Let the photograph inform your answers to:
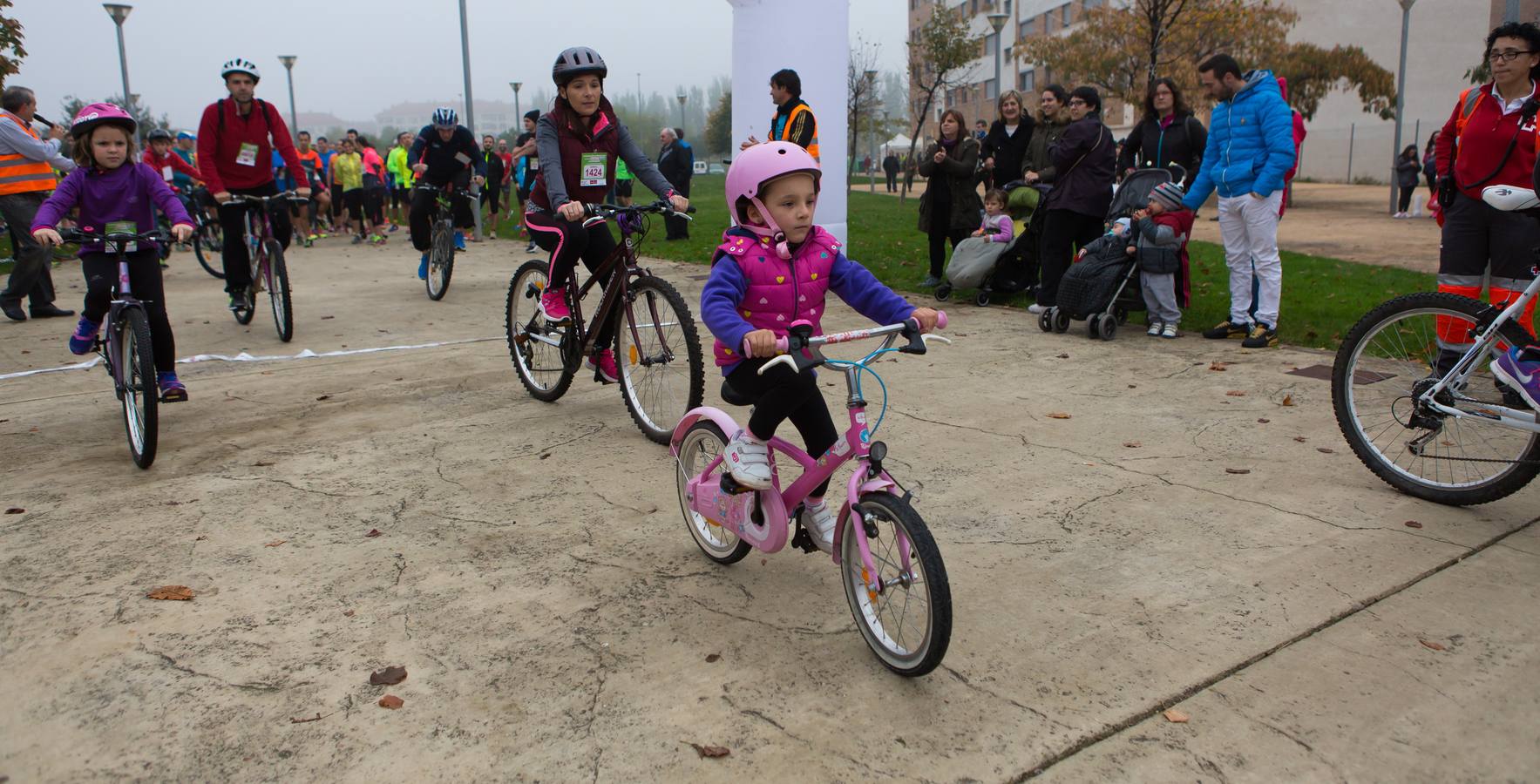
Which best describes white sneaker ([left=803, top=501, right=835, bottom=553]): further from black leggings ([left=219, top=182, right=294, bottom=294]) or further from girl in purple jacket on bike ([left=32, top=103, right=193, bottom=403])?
black leggings ([left=219, top=182, right=294, bottom=294])

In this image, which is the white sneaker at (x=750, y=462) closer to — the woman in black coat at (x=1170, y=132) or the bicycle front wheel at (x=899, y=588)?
the bicycle front wheel at (x=899, y=588)

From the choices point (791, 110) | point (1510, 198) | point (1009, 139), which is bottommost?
point (1510, 198)

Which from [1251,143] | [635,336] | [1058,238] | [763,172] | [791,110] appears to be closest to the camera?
[763,172]

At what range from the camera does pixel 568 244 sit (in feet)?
19.4

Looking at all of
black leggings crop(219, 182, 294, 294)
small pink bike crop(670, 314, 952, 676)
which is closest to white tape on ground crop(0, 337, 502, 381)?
black leggings crop(219, 182, 294, 294)

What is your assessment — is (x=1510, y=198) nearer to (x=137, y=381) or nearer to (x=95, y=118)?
(x=137, y=381)

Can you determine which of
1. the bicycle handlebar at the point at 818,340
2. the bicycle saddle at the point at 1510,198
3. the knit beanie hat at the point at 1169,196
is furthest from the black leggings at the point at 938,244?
the bicycle handlebar at the point at 818,340

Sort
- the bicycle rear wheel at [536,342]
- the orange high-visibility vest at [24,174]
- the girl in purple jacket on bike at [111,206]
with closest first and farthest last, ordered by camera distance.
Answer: the girl in purple jacket on bike at [111,206] → the bicycle rear wheel at [536,342] → the orange high-visibility vest at [24,174]

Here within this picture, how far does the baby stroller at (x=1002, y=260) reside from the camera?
9562 mm

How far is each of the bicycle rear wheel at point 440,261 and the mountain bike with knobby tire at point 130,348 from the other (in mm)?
5139

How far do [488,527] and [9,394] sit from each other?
451cm

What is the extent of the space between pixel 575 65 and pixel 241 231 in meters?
4.29

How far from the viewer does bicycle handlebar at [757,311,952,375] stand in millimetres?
2820

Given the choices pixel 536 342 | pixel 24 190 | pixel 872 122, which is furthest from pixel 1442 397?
pixel 872 122
